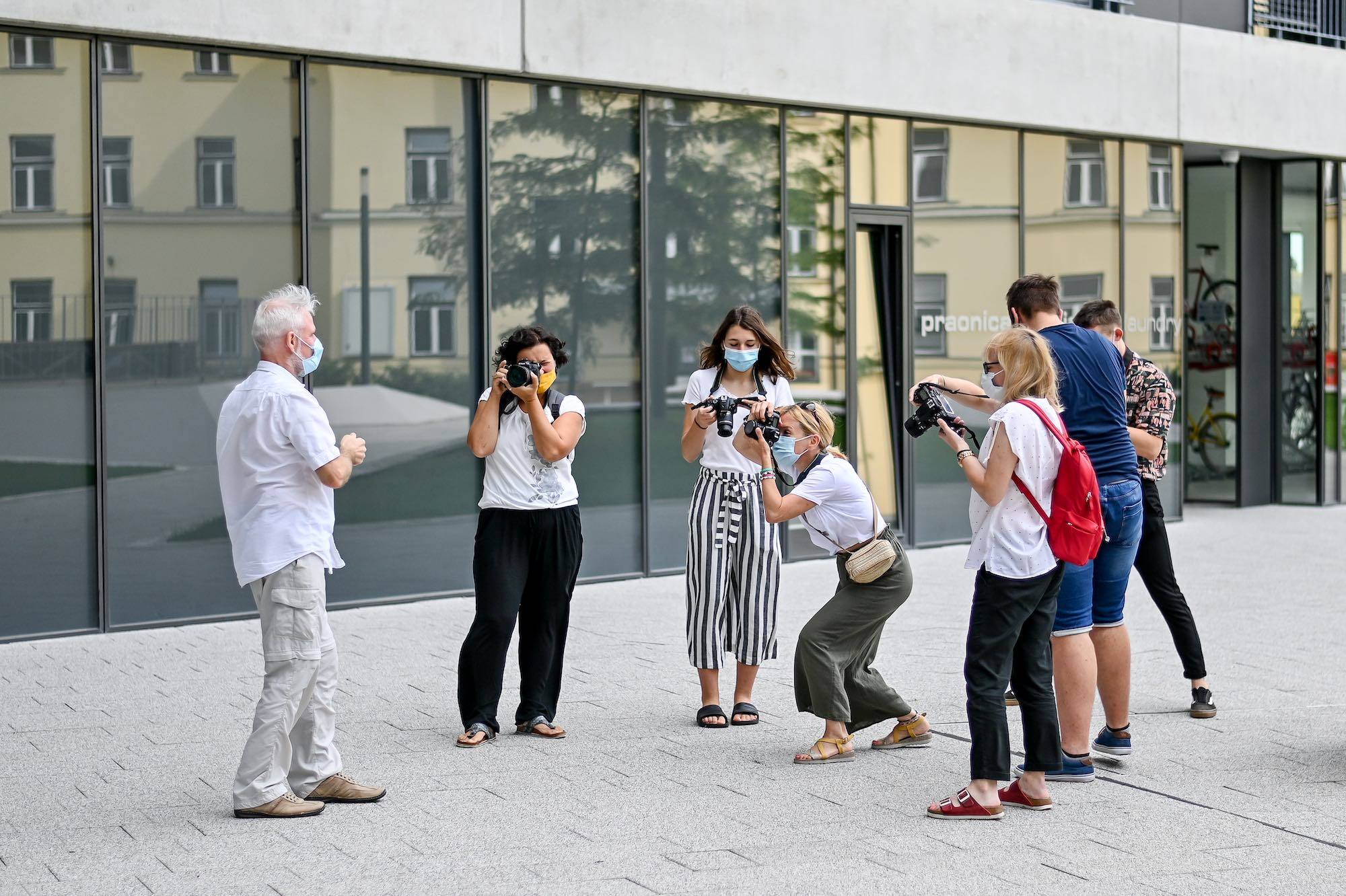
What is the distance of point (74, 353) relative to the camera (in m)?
9.53

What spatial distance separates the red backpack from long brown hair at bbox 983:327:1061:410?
0.25 ft

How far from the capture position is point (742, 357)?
7.09m

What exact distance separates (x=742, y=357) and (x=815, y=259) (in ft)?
19.7

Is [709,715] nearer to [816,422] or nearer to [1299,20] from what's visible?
[816,422]

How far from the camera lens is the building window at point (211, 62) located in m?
9.92

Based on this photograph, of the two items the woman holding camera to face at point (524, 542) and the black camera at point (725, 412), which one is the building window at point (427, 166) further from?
the black camera at point (725, 412)

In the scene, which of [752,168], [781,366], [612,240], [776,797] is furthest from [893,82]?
[776,797]

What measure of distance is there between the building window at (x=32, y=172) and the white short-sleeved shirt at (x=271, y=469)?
4.60m

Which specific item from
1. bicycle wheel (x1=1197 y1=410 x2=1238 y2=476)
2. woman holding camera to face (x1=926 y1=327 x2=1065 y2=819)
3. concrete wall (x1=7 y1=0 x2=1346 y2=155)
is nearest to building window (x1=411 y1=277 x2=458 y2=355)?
concrete wall (x1=7 y1=0 x2=1346 y2=155)

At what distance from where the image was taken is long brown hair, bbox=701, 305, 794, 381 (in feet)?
23.4

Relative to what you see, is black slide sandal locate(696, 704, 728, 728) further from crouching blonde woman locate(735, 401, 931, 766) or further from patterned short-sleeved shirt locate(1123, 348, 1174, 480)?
patterned short-sleeved shirt locate(1123, 348, 1174, 480)

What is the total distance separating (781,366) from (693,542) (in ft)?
3.01

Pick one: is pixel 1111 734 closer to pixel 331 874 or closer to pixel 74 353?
pixel 331 874

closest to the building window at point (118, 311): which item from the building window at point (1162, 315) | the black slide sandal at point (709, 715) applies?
the black slide sandal at point (709, 715)
